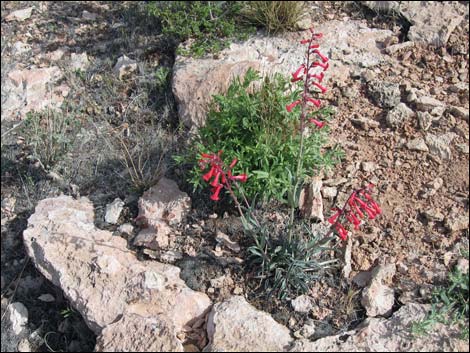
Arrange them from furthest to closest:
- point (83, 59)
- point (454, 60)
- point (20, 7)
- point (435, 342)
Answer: point (20, 7) < point (83, 59) < point (454, 60) < point (435, 342)

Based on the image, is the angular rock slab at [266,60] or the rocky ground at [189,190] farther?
the angular rock slab at [266,60]

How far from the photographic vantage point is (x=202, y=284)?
3.86 m

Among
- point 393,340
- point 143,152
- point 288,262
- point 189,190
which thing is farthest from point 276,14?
point 393,340

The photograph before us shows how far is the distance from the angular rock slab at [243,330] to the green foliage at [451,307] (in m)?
0.82

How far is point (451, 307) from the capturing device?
3.37m

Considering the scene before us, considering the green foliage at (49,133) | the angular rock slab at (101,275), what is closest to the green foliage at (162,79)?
the green foliage at (49,133)

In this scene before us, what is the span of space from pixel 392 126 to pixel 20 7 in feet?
15.2

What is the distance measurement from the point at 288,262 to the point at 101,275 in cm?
127

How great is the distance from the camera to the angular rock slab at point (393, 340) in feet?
10.6

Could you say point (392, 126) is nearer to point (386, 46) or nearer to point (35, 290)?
point (386, 46)

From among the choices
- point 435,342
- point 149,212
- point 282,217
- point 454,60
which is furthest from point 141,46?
point 435,342

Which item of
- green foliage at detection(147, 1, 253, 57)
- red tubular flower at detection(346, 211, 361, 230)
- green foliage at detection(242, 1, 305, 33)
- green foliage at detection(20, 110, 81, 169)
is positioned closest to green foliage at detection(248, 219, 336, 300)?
red tubular flower at detection(346, 211, 361, 230)

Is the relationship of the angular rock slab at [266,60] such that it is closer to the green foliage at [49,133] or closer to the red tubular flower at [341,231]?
the green foliage at [49,133]

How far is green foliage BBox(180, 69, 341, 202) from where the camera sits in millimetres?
3877
